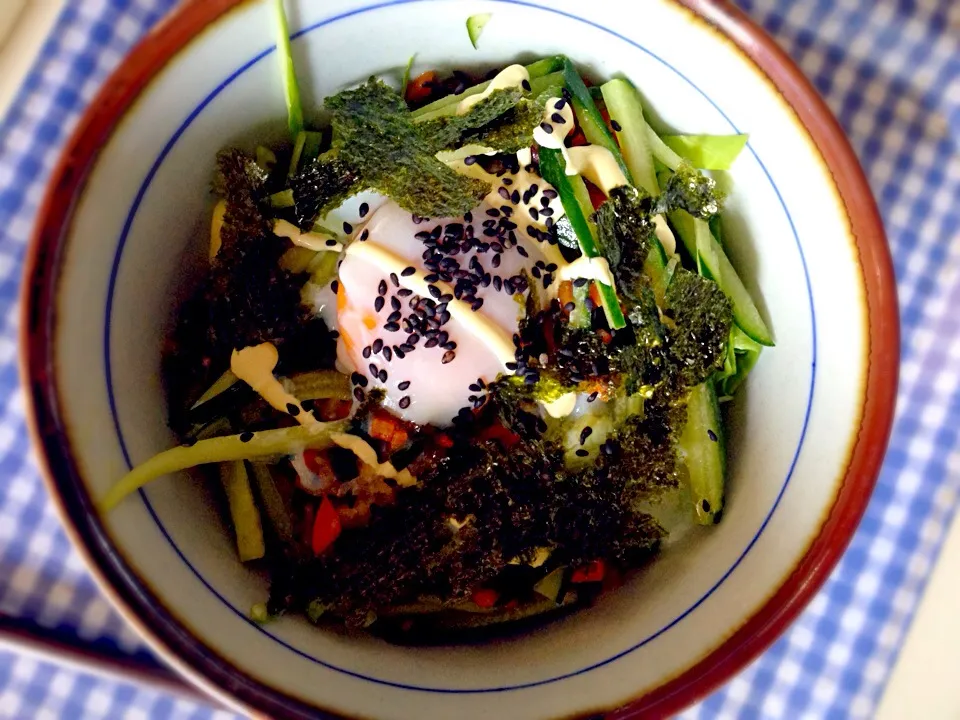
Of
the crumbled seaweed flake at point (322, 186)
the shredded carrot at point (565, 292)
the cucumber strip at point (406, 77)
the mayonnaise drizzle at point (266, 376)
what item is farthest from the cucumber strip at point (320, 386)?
the cucumber strip at point (406, 77)

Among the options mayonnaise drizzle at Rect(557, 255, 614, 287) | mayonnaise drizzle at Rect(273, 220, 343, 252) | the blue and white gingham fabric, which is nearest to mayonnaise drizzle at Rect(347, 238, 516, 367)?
mayonnaise drizzle at Rect(273, 220, 343, 252)

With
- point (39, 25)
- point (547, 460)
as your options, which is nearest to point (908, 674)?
point (547, 460)

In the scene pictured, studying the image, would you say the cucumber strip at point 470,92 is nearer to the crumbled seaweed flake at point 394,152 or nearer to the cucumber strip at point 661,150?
the crumbled seaweed flake at point 394,152

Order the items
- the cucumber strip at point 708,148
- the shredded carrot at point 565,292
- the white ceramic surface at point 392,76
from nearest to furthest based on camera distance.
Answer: the white ceramic surface at point 392,76 → the cucumber strip at point 708,148 → the shredded carrot at point 565,292

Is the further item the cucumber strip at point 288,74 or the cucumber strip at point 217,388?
the cucumber strip at point 217,388

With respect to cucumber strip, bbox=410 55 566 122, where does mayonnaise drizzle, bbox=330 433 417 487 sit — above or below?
below

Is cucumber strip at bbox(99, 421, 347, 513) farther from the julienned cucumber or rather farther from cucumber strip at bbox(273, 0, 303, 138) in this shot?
the julienned cucumber

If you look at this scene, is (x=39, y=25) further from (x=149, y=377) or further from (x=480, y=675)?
(x=480, y=675)

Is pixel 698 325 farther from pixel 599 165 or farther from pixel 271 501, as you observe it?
pixel 271 501
